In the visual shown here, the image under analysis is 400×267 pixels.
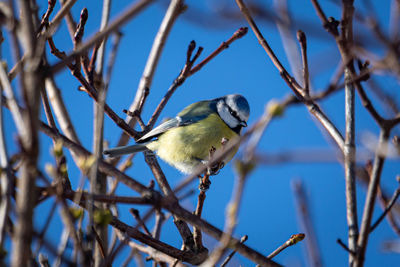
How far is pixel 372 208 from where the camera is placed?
112 cm

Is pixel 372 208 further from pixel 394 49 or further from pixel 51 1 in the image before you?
pixel 51 1

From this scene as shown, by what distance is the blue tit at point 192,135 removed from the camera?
2.81 metres

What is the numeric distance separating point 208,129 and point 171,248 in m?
1.35

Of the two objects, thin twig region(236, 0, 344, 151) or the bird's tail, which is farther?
the bird's tail

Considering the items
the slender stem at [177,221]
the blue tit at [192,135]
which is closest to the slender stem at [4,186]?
the slender stem at [177,221]

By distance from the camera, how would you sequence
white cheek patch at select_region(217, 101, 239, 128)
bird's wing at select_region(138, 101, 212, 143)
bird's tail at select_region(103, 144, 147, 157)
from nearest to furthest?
bird's tail at select_region(103, 144, 147, 157) < bird's wing at select_region(138, 101, 212, 143) < white cheek patch at select_region(217, 101, 239, 128)

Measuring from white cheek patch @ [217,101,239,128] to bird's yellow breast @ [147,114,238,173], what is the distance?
130 millimetres

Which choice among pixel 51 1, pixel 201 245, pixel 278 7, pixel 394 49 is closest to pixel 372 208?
pixel 394 49

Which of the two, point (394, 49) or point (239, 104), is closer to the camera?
point (394, 49)

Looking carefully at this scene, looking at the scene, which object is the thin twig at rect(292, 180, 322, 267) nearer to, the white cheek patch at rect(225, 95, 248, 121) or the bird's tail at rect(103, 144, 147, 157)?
the bird's tail at rect(103, 144, 147, 157)

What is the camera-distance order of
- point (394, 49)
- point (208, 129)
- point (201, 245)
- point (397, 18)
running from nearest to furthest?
point (394, 49) → point (397, 18) → point (201, 245) → point (208, 129)

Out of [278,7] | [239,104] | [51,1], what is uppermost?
[239,104]

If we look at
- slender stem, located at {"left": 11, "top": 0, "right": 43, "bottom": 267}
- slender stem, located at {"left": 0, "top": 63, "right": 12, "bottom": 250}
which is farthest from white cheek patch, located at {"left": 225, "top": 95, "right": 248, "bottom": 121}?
slender stem, located at {"left": 11, "top": 0, "right": 43, "bottom": 267}

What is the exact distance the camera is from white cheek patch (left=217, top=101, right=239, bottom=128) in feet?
10.3
